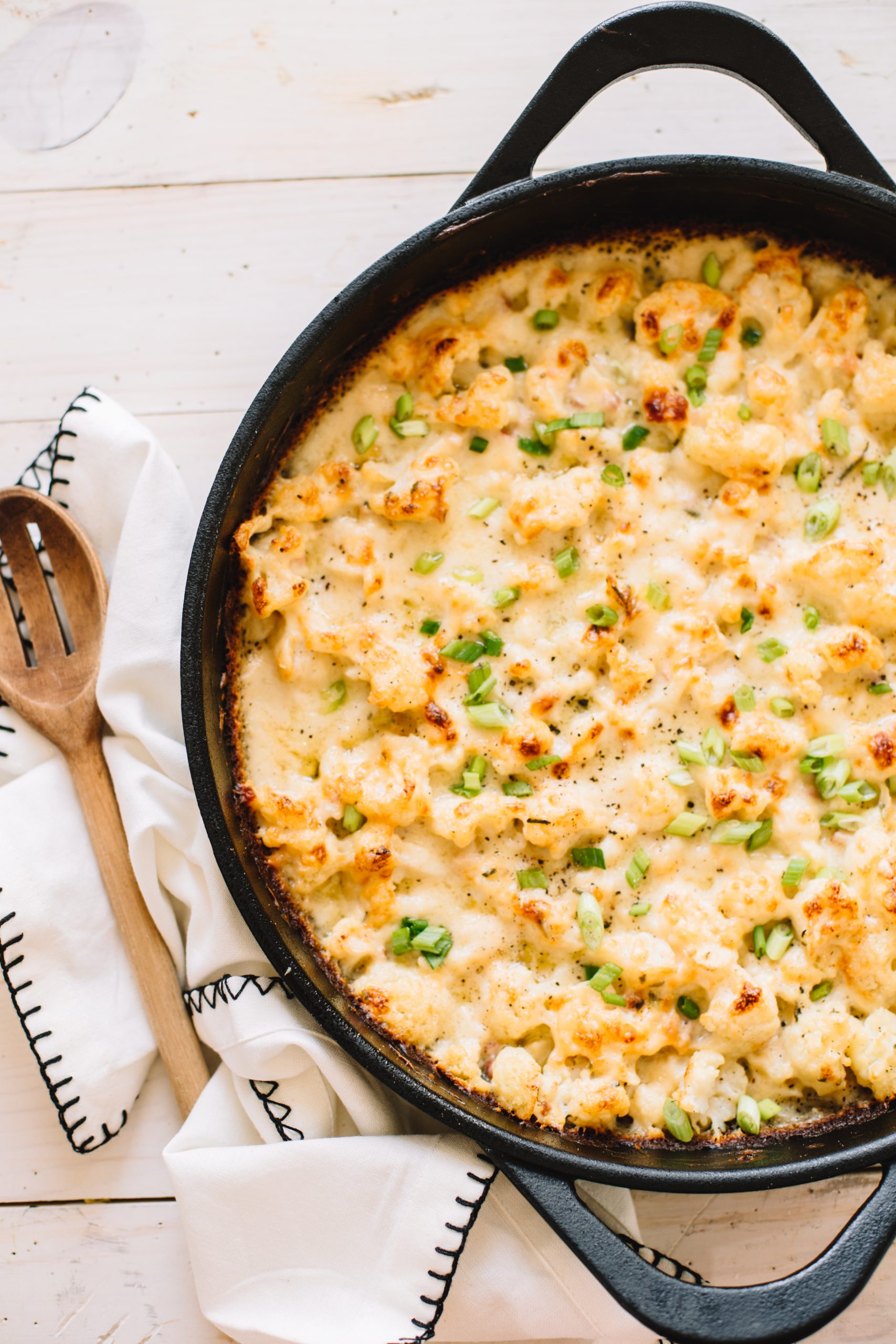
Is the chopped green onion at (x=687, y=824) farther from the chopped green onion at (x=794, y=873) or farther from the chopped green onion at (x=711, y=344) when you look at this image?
the chopped green onion at (x=711, y=344)

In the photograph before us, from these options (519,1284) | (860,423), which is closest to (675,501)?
(860,423)

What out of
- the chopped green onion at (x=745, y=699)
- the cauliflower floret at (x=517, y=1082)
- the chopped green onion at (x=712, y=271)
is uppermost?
the chopped green onion at (x=712, y=271)

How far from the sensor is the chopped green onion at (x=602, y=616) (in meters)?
1.96

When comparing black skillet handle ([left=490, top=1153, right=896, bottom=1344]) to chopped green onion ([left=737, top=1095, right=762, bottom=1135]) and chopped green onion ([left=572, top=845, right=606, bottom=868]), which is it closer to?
chopped green onion ([left=737, top=1095, right=762, bottom=1135])

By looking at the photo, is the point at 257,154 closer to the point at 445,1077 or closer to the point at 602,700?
the point at 602,700

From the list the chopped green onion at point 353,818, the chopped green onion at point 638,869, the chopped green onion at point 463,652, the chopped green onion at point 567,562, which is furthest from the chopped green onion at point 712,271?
the chopped green onion at point 353,818

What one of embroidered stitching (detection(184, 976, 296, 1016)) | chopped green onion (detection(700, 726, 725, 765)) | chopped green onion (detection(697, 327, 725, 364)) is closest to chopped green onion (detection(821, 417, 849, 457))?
chopped green onion (detection(697, 327, 725, 364))

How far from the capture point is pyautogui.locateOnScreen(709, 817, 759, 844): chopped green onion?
6.32ft

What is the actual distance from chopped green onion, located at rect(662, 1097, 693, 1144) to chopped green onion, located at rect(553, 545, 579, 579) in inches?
38.4

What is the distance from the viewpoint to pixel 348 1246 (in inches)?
79.4

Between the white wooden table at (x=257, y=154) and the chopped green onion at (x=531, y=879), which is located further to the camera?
the white wooden table at (x=257, y=154)

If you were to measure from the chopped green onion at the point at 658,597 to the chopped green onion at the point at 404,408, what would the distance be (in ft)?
1.85

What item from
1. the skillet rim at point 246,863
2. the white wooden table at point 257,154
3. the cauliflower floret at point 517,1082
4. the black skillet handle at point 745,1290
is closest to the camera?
the black skillet handle at point 745,1290

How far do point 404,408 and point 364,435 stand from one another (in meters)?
0.09
